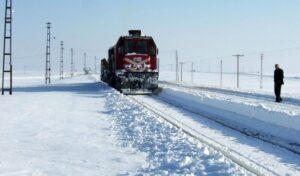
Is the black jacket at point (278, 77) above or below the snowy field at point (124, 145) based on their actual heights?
above

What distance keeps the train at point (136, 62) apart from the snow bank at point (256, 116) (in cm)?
854

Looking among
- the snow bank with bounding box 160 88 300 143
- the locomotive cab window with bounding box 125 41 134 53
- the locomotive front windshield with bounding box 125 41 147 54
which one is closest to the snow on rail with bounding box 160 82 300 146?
the snow bank with bounding box 160 88 300 143

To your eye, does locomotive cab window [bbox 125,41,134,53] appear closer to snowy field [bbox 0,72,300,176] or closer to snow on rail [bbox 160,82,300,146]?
snow on rail [bbox 160,82,300,146]

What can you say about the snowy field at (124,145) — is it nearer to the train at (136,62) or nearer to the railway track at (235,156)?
the railway track at (235,156)

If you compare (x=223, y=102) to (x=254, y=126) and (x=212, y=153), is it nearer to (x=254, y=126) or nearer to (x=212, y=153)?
(x=254, y=126)

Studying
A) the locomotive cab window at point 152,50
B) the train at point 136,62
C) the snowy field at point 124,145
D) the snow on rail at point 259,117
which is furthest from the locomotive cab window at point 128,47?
the snowy field at point 124,145

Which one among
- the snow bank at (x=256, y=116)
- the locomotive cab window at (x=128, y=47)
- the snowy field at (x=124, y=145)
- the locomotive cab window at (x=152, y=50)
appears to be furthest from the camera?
the locomotive cab window at (x=152, y=50)

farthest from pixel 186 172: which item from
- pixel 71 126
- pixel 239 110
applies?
pixel 239 110

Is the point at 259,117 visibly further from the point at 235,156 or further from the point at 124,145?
the point at 235,156

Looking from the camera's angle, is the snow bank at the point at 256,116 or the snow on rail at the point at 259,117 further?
the snow bank at the point at 256,116

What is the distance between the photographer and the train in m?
34.3

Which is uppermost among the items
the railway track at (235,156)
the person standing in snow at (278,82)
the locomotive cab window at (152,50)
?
the locomotive cab window at (152,50)

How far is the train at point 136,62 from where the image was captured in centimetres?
3434

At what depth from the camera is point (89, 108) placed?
2252 centimetres
